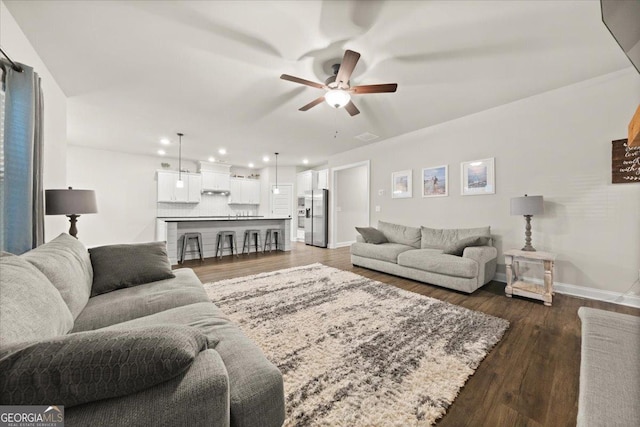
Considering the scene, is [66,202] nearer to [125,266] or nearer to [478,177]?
[125,266]

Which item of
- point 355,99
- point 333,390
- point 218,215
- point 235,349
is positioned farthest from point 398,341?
point 218,215

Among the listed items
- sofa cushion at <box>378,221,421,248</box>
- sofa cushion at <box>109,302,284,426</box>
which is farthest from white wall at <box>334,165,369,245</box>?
sofa cushion at <box>109,302,284,426</box>

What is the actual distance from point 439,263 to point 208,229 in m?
4.83

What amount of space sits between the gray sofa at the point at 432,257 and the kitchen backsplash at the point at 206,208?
5415 mm

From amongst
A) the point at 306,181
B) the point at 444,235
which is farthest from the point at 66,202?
the point at 306,181

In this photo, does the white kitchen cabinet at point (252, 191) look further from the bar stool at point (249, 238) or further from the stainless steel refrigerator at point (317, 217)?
the bar stool at point (249, 238)

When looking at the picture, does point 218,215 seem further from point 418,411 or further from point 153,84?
point 418,411

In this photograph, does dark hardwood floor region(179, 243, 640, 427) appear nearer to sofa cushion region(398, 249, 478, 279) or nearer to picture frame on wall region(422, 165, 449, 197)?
sofa cushion region(398, 249, 478, 279)

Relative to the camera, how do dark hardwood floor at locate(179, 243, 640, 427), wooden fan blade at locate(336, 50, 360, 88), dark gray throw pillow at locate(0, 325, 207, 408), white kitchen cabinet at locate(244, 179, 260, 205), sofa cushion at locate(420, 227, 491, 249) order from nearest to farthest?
dark gray throw pillow at locate(0, 325, 207, 408) < dark hardwood floor at locate(179, 243, 640, 427) < wooden fan blade at locate(336, 50, 360, 88) < sofa cushion at locate(420, 227, 491, 249) < white kitchen cabinet at locate(244, 179, 260, 205)

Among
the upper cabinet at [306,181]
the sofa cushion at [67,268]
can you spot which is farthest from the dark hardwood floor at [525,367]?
the upper cabinet at [306,181]

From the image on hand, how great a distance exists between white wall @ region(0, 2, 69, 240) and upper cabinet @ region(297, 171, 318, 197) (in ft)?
18.3

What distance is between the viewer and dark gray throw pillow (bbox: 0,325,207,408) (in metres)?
0.57

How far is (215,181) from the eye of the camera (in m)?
7.74

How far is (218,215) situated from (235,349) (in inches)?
301
